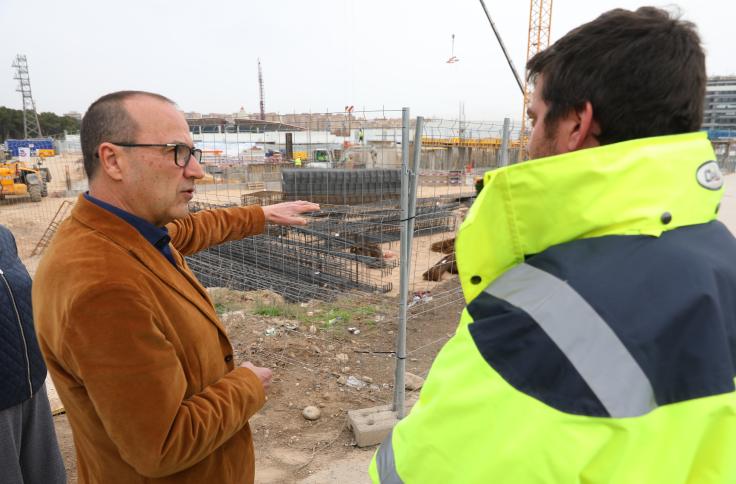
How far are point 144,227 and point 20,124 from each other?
281 feet

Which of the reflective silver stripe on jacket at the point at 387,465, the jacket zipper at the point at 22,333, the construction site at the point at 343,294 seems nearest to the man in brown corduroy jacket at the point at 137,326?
the construction site at the point at 343,294

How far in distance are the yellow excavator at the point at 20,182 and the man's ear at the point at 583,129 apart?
1087 inches

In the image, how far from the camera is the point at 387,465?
39.3 inches

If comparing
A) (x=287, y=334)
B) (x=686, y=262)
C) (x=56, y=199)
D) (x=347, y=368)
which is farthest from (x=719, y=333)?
(x=56, y=199)

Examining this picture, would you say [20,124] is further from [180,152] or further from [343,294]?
[180,152]

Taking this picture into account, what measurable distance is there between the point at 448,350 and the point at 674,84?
2.59 ft

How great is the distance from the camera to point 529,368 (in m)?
0.82

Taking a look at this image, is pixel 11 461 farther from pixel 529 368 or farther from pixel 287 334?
pixel 287 334

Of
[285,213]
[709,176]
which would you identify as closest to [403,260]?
[285,213]

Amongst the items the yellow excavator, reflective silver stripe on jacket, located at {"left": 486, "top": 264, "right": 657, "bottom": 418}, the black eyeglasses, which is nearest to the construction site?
the black eyeglasses

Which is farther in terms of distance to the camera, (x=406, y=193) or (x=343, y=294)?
(x=343, y=294)

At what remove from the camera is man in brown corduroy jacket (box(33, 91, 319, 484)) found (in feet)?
4.45

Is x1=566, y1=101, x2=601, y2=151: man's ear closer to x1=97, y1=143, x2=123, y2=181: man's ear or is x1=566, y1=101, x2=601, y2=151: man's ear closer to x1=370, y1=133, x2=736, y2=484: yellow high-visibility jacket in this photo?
x1=370, y1=133, x2=736, y2=484: yellow high-visibility jacket

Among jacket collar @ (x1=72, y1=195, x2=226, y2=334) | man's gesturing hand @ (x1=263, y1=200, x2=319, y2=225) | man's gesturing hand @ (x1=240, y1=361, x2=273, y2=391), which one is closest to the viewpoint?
jacket collar @ (x1=72, y1=195, x2=226, y2=334)
